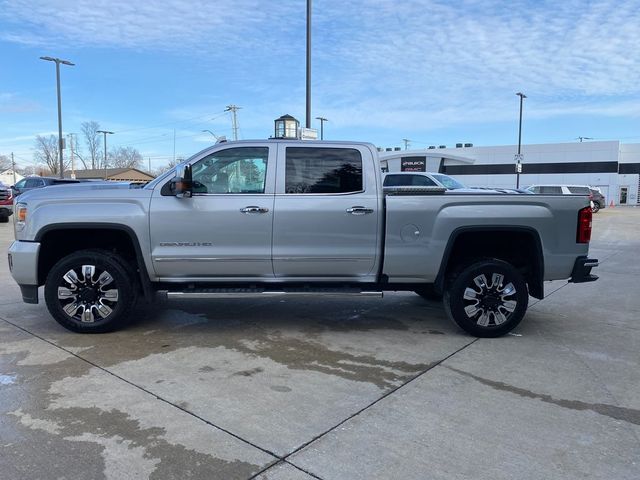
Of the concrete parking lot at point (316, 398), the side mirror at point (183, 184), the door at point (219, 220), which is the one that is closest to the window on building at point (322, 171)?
the door at point (219, 220)

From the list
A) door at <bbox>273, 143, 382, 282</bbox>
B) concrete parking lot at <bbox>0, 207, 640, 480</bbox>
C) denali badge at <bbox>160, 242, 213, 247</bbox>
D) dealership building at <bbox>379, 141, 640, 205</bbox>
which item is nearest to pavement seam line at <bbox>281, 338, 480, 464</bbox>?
concrete parking lot at <bbox>0, 207, 640, 480</bbox>

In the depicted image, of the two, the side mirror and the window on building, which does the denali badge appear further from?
the window on building

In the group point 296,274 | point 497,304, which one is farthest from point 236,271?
point 497,304

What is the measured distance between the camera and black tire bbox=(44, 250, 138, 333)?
5367 mm

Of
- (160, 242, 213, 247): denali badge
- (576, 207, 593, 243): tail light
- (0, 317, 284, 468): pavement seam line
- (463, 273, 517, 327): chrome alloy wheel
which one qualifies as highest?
(576, 207, 593, 243): tail light

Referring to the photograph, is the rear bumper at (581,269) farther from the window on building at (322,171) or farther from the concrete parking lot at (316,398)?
the window on building at (322,171)

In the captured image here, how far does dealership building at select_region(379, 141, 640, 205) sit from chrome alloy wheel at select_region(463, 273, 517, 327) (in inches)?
1889

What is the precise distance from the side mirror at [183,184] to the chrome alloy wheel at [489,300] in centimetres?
303

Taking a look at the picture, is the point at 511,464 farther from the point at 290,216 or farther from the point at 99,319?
the point at 99,319

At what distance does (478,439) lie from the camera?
11.1 feet

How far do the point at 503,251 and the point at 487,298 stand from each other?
2.24 feet

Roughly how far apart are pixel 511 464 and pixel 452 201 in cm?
290

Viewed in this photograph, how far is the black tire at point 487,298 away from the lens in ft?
18.0

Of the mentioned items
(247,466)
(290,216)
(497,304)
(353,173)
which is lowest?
(247,466)
